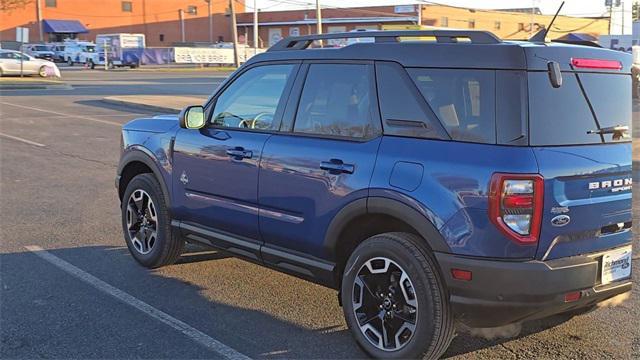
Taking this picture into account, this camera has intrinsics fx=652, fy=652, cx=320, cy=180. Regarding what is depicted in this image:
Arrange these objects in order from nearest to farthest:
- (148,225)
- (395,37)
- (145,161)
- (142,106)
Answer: (395,37) → (145,161) → (148,225) → (142,106)

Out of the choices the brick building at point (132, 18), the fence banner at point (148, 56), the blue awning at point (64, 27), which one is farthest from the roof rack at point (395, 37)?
the blue awning at point (64, 27)

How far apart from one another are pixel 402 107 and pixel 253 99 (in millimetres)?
1443

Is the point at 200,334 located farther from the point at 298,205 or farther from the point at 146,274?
the point at 146,274

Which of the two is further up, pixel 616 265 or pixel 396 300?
pixel 616 265

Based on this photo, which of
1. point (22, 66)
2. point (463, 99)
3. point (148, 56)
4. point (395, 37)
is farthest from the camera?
point (148, 56)

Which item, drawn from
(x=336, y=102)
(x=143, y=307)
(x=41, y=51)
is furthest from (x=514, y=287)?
(x=41, y=51)

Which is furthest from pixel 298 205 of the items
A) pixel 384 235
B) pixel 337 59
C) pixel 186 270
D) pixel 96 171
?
pixel 96 171

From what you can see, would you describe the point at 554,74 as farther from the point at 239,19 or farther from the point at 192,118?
the point at 239,19

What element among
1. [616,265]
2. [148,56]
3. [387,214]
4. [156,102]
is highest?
[148,56]

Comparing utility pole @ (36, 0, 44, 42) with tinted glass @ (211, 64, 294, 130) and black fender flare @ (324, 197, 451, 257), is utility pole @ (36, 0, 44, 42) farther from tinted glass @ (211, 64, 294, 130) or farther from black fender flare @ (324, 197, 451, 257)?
black fender flare @ (324, 197, 451, 257)

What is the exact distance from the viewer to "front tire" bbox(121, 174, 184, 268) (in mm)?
5582

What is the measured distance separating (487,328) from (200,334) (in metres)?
1.86

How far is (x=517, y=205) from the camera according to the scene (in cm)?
338

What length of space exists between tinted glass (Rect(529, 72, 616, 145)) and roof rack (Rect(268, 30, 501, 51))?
0.38 m
